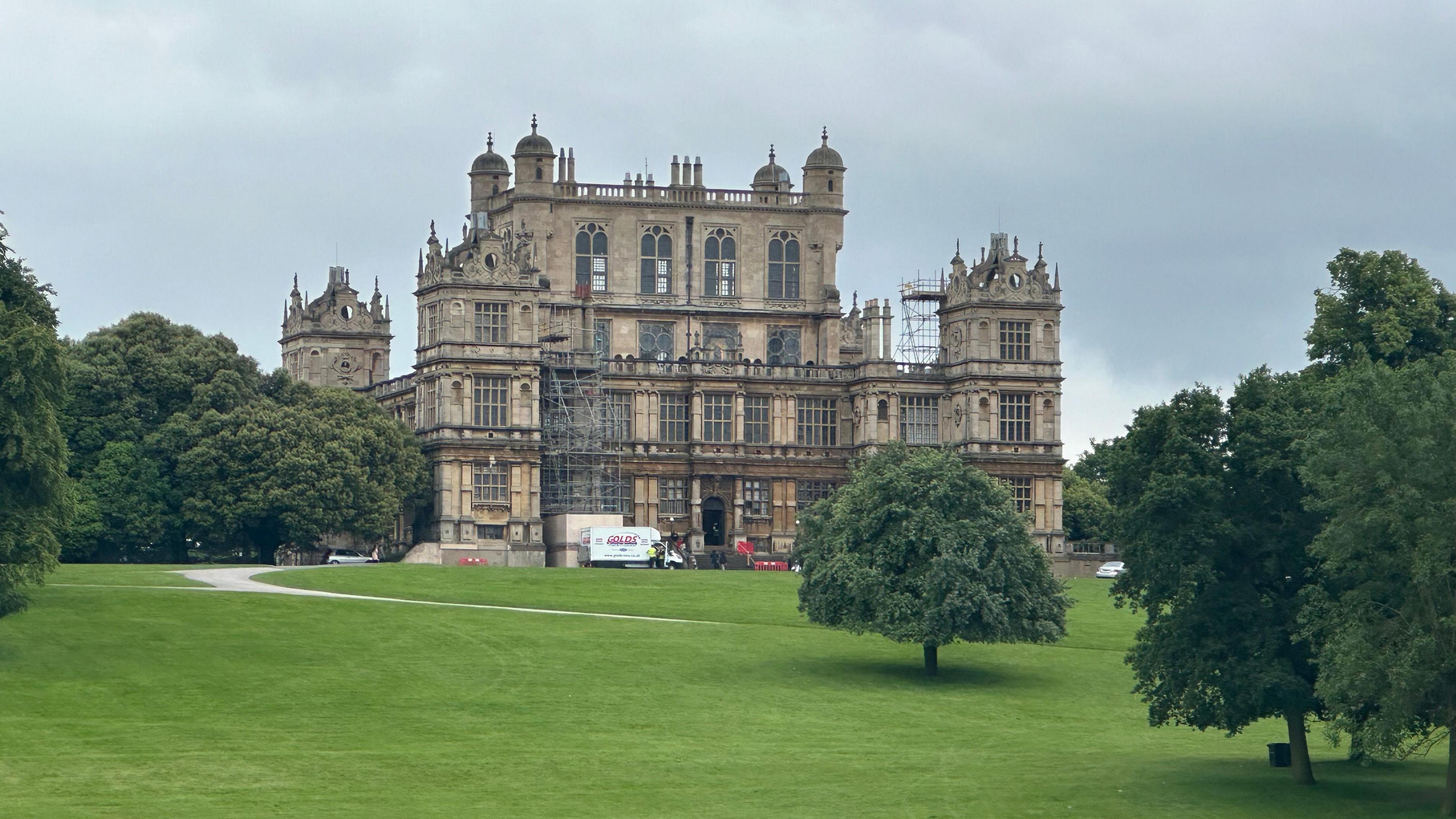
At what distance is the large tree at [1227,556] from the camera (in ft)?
187

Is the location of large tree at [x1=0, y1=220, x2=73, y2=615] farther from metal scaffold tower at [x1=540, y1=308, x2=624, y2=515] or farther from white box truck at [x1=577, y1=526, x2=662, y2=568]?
metal scaffold tower at [x1=540, y1=308, x2=624, y2=515]

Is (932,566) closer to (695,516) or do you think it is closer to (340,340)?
(695,516)

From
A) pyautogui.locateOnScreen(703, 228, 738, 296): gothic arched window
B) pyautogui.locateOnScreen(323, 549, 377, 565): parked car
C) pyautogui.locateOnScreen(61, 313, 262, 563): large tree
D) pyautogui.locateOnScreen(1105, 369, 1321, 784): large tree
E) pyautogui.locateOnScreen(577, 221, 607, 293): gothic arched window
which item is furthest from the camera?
pyautogui.locateOnScreen(703, 228, 738, 296): gothic arched window

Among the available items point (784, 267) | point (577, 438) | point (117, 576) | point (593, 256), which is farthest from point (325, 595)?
point (784, 267)

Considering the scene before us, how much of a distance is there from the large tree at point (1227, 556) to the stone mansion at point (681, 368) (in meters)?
54.6

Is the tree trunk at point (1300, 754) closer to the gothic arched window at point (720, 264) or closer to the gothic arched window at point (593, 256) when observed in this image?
the gothic arched window at point (593, 256)

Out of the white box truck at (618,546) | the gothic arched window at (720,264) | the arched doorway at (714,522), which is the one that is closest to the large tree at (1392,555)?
the white box truck at (618,546)

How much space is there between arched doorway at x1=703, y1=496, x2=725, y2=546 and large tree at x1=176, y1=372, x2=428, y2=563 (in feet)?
56.5

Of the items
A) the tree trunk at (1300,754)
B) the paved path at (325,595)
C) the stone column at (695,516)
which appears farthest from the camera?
the stone column at (695,516)

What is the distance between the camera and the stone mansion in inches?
4380

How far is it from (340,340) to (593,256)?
1600cm

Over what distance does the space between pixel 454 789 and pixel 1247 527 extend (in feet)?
61.4

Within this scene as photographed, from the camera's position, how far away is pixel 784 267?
124062 mm

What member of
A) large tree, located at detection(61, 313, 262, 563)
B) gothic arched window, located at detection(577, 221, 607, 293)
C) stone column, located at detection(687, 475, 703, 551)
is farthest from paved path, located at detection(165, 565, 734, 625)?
gothic arched window, located at detection(577, 221, 607, 293)
